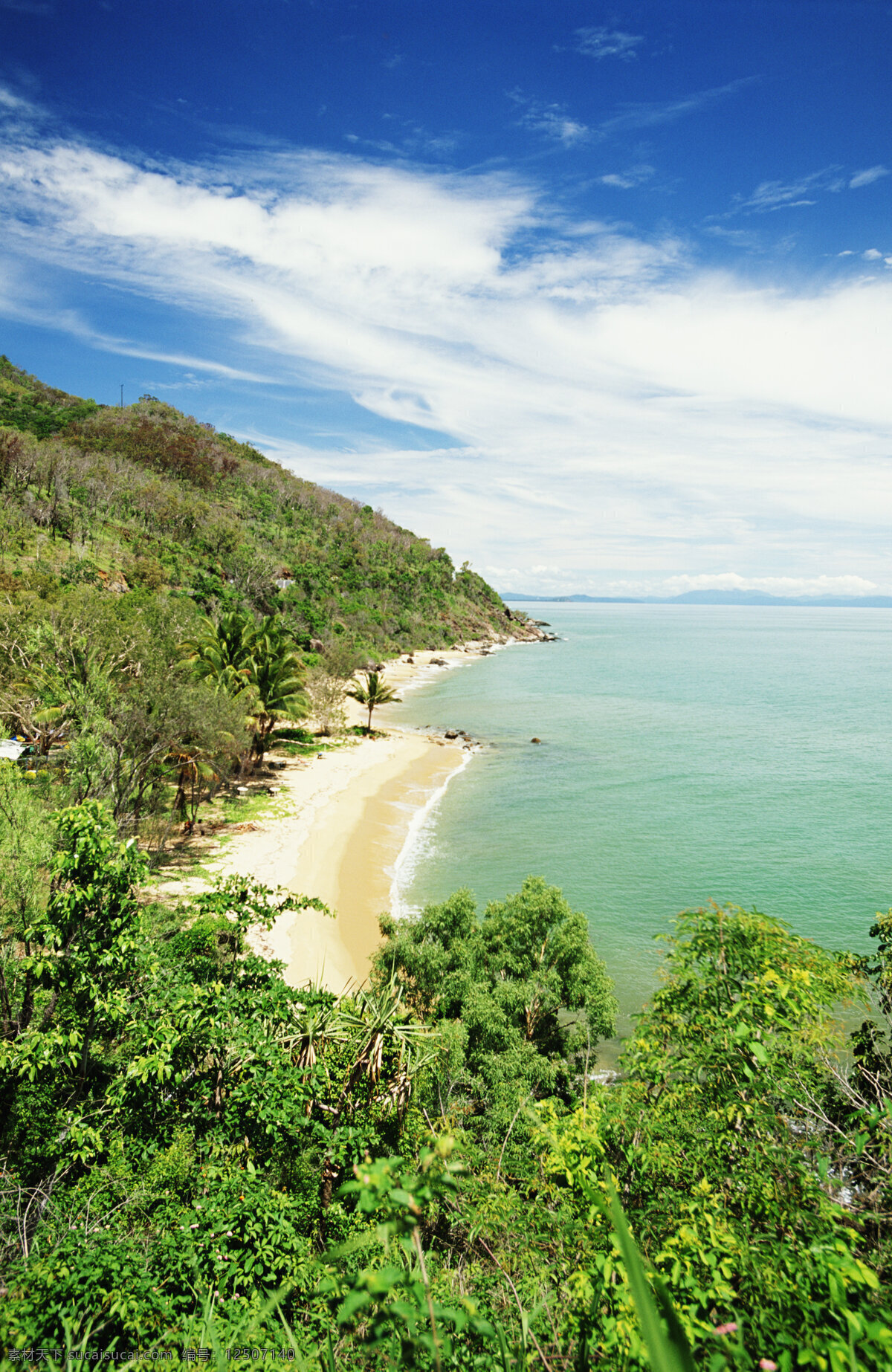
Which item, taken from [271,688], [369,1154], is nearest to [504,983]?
[369,1154]

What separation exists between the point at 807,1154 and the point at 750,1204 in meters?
1.42

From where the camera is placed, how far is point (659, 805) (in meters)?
34.0

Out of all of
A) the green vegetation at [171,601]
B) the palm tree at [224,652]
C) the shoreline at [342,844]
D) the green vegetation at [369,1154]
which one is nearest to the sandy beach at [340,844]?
the shoreline at [342,844]

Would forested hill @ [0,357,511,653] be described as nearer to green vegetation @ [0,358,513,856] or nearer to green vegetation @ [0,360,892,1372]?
green vegetation @ [0,358,513,856]

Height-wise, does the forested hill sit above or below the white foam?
above

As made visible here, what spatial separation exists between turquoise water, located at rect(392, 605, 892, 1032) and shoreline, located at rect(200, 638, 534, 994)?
1238mm

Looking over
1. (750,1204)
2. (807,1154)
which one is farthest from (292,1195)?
(807,1154)

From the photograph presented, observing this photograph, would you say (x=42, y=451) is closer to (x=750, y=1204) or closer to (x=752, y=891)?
(x=752, y=891)

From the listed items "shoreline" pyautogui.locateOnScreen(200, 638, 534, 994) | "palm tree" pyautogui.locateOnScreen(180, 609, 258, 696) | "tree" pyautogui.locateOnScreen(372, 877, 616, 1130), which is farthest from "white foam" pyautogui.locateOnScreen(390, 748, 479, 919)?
"palm tree" pyautogui.locateOnScreen(180, 609, 258, 696)

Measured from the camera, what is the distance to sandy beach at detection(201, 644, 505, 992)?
17.8 metres

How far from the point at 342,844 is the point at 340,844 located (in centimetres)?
9

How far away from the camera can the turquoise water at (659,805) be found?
23.2 m

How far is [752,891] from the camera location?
23938mm

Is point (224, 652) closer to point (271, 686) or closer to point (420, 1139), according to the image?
point (271, 686)
